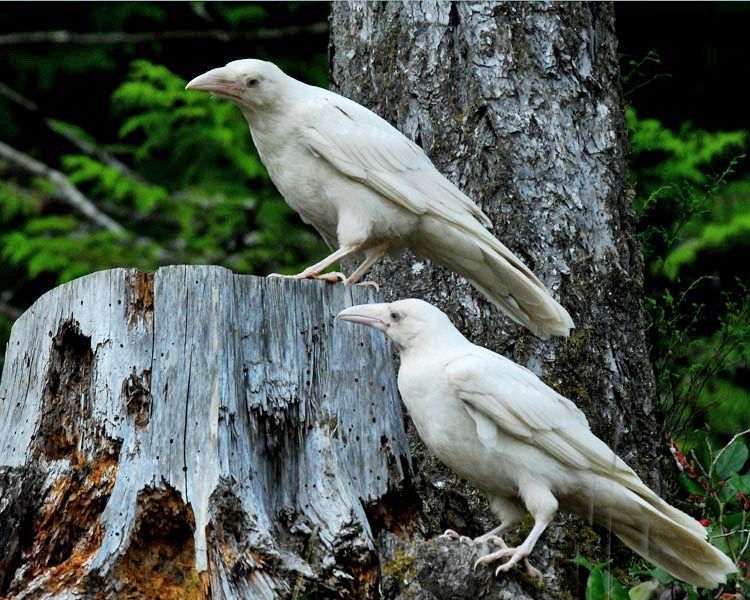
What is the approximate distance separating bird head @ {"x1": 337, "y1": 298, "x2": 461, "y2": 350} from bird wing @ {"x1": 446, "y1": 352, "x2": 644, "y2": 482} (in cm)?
18

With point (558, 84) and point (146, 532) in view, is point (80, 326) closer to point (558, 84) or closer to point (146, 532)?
point (146, 532)

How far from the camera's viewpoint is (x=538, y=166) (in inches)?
215

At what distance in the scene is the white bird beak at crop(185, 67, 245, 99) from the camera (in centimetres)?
462

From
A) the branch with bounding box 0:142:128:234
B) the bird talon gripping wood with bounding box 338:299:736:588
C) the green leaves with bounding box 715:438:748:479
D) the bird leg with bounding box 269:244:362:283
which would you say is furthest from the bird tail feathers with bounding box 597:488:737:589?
the branch with bounding box 0:142:128:234

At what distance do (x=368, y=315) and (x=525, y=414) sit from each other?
0.64 meters

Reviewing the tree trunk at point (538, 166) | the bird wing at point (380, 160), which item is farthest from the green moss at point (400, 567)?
the bird wing at point (380, 160)

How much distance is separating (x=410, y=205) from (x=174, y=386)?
1281 millimetres

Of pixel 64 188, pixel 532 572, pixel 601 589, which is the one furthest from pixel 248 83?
pixel 64 188

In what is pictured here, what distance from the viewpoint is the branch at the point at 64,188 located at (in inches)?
383

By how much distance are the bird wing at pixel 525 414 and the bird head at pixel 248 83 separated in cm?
147

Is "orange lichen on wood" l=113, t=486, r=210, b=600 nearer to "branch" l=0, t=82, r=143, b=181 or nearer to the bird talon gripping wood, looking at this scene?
the bird talon gripping wood

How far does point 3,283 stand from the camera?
1033 cm

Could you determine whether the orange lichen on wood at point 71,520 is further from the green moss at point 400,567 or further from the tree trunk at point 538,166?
the tree trunk at point 538,166

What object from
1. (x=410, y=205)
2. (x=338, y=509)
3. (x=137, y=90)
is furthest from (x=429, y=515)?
(x=137, y=90)
